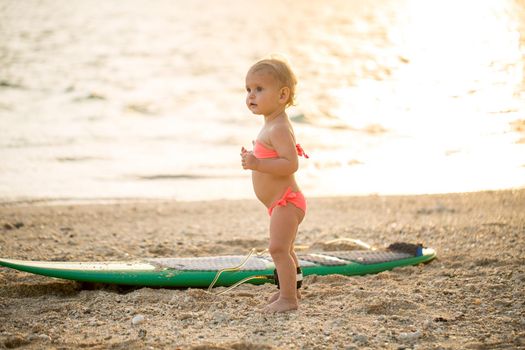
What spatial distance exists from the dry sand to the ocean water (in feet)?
5.15

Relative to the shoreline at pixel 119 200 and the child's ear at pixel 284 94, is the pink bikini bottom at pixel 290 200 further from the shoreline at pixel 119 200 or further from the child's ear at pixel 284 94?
the shoreline at pixel 119 200

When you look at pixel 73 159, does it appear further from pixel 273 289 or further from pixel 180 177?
pixel 273 289

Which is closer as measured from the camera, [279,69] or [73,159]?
Result: [279,69]

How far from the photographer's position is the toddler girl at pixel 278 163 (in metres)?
3.91

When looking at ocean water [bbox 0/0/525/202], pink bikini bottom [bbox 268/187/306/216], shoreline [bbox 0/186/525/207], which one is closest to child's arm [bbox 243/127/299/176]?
pink bikini bottom [bbox 268/187/306/216]

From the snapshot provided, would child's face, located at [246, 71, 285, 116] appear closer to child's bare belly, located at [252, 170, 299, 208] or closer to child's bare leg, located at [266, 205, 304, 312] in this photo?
child's bare belly, located at [252, 170, 299, 208]

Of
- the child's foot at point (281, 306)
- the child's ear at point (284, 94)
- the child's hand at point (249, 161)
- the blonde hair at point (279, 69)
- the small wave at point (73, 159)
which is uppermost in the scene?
the small wave at point (73, 159)

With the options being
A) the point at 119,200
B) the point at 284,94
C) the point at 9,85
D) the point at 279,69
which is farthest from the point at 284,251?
the point at 9,85

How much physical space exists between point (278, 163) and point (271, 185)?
0.51ft

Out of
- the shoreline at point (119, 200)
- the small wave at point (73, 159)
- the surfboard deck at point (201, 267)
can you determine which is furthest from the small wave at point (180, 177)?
the surfboard deck at point (201, 267)

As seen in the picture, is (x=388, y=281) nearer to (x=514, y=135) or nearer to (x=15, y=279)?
(x=15, y=279)

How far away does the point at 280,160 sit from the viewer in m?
3.90

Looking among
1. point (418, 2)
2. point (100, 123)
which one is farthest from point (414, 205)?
point (418, 2)

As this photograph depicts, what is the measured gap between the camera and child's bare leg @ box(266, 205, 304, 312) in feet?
13.0
